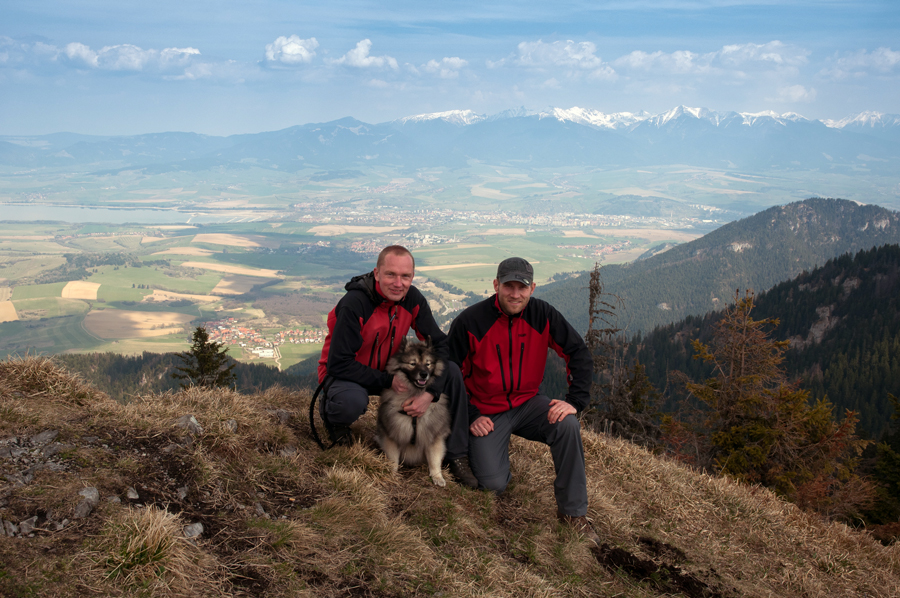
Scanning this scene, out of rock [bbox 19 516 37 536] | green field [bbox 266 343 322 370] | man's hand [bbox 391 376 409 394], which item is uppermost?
man's hand [bbox 391 376 409 394]

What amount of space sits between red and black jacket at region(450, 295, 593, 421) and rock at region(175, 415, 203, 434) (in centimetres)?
264

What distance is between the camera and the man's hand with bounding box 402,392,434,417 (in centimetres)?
517

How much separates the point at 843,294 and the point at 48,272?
217 meters

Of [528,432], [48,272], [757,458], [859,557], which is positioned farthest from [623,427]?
[48,272]

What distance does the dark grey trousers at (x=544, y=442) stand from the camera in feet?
17.2

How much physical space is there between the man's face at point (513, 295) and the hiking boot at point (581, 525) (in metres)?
2.17

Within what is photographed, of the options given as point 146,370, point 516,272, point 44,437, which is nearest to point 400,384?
point 516,272

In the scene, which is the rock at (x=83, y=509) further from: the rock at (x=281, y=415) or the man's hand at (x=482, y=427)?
the man's hand at (x=482, y=427)

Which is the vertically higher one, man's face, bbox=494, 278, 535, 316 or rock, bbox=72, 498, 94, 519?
man's face, bbox=494, 278, 535, 316

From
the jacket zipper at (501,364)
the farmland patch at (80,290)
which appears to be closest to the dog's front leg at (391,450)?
the jacket zipper at (501,364)

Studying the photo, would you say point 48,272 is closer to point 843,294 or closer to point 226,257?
point 226,257

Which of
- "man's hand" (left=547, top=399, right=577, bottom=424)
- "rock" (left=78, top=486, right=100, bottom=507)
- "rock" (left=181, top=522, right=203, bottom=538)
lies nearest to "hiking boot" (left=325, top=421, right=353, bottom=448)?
"rock" (left=181, top=522, right=203, bottom=538)

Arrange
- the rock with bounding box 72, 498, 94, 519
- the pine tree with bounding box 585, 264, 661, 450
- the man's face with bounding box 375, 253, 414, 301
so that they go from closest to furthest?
the rock with bounding box 72, 498, 94, 519 < the man's face with bounding box 375, 253, 414, 301 < the pine tree with bounding box 585, 264, 661, 450

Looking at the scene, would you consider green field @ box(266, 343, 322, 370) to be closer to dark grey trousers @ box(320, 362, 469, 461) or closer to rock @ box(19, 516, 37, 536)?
dark grey trousers @ box(320, 362, 469, 461)
